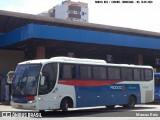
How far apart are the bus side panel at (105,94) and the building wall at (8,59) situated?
17996 millimetres

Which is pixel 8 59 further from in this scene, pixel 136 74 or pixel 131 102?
pixel 131 102

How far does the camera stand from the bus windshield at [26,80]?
17141 millimetres

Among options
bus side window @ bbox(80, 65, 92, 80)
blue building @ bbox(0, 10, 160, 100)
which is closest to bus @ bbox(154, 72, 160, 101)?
blue building @ bbox(0, 10, 160, 100)

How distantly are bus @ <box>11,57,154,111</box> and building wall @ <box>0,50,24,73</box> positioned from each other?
17.2 meters

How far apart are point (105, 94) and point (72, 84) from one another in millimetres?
3050

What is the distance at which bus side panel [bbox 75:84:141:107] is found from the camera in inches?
760

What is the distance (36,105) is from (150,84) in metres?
10.7

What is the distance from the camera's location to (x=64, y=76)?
18344mm

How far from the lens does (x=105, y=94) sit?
69.0ft

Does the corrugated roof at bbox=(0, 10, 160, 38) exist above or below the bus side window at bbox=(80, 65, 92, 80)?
above

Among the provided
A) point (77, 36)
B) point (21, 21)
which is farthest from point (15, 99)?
point (21, 21)

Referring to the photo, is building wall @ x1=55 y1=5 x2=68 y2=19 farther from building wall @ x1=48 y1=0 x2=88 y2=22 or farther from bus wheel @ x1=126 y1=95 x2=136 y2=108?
bus wheel @ x1=126 y1=95 x2=136 y2=108

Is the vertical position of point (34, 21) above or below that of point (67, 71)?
above

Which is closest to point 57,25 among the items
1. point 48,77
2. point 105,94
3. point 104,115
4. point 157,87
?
point 157,87
